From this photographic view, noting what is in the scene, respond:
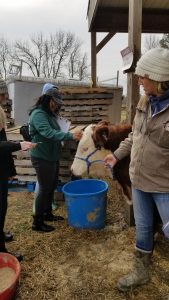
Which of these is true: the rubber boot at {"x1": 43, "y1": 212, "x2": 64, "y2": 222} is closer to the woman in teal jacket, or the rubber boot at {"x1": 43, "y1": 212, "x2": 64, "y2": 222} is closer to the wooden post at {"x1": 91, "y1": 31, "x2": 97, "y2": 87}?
the woman in teal jacket

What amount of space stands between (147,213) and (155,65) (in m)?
1.25

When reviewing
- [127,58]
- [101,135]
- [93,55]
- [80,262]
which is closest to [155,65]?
[127,58]

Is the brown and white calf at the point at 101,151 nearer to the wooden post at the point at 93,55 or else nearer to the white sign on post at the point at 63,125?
the white sign on post at the point at 63,125

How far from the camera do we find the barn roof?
741 centimetres

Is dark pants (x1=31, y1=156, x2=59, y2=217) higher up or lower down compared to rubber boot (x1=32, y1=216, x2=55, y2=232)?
higher up

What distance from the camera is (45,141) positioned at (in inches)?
175

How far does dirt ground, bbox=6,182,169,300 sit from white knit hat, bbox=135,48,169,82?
78.2 inches

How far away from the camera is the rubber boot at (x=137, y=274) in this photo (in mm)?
3164

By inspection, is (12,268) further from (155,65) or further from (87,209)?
(155,65)

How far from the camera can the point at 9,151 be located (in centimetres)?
337

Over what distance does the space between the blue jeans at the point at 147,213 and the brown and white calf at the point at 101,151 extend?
1.31 m

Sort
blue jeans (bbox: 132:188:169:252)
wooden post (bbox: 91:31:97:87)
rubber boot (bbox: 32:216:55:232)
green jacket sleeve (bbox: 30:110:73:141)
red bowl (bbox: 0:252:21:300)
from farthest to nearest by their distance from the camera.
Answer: wooden post (bbox: 91:31:97:87) < rubber boot (bbox: 32:216:55:232) < green jacket sleeve (bbox: 30:110:73:141) < red bowl (bbox: 0:252:21:300) < blue jeans (bbox: 132:188:169:252)

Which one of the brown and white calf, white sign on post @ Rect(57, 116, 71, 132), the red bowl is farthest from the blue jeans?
white sign on post @ Rect(57, 116, 71, 132)

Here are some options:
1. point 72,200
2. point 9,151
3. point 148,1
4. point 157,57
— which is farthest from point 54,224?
point 148,1
